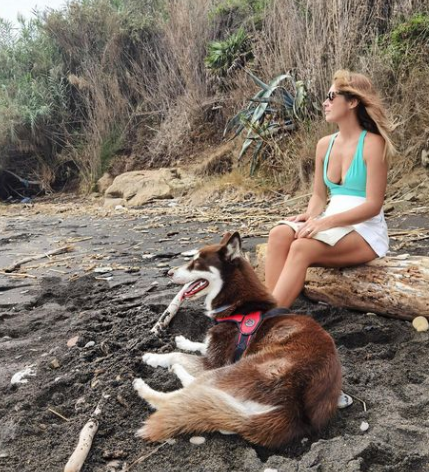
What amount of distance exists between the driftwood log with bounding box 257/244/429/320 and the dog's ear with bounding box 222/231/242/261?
3.46 ft

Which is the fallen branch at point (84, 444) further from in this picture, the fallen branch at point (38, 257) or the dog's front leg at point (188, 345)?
the fallen branch at point (38, 257)

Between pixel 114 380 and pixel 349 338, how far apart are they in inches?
64.0

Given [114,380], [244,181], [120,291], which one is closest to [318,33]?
[244,181]

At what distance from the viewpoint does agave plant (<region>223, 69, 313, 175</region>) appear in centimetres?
889

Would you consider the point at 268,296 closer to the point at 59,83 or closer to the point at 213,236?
the point at 213,236

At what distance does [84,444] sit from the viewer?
2.21 metres

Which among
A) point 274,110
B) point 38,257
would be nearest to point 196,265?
point 38,257

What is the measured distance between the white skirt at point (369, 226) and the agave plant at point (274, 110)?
554cm

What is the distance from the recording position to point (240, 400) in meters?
2.21

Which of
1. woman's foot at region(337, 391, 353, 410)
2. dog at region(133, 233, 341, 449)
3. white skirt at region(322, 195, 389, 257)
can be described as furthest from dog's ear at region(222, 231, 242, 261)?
woman's foot at region(337, 391, 353, 410)

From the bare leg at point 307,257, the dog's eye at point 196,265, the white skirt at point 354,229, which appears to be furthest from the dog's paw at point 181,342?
the white skirt at point 354,229

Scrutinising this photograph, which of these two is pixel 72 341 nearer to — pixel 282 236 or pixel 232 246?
pixel 232 246

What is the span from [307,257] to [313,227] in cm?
22

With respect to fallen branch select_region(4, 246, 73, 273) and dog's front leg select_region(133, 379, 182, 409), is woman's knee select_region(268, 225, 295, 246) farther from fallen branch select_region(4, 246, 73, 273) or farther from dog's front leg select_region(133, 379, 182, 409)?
fallen branch select_region(4, 246, 73, 273)
